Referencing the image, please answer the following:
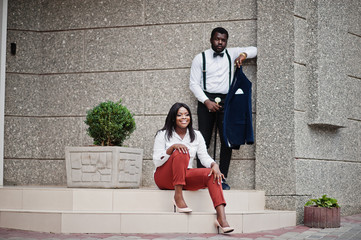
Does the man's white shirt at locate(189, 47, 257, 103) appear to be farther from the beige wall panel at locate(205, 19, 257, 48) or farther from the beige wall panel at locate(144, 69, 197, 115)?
the beige wall panel at locate(144, 69, 197, 115)

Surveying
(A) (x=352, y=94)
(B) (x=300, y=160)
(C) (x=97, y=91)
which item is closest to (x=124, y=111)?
(C) (x=97, y=91)

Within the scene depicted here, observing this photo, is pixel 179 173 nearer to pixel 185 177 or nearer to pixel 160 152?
pixel 185 177

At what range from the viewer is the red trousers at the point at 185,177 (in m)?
5.72

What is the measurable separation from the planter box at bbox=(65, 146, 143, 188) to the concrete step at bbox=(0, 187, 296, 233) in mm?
293

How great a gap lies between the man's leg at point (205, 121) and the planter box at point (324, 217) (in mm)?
1681

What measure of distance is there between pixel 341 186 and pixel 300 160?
1.04m

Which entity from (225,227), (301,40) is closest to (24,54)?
(301,40)

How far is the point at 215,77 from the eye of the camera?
23.4 ft

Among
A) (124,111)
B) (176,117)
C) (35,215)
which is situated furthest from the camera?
(124,111)

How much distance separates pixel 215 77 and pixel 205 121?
0.62 m

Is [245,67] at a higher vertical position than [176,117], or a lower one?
higher

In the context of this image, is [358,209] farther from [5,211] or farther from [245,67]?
[5,211]

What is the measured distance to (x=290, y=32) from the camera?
700cm

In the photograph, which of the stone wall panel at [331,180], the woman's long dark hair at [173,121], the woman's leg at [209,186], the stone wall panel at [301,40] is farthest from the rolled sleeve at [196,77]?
the stone wall panel at [331,180]
